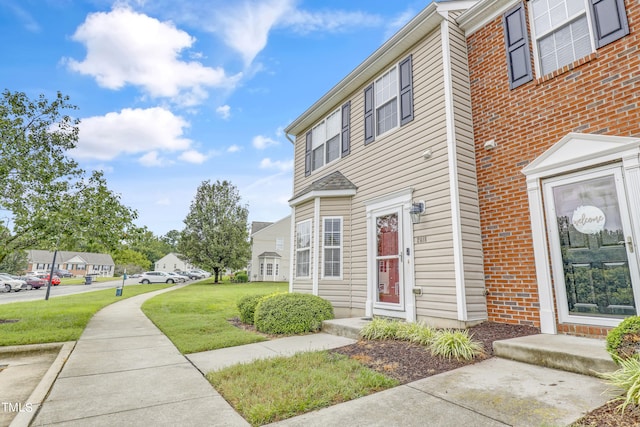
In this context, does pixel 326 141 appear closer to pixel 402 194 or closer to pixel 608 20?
pixel 402 194

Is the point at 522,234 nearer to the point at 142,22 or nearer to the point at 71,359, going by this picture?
the point at 71,359

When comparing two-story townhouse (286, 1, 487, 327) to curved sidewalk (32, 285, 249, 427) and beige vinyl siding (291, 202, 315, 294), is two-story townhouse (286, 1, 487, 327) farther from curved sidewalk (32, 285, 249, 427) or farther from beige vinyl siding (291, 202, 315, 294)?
curved sidewalk (32, 285, 249, 427)

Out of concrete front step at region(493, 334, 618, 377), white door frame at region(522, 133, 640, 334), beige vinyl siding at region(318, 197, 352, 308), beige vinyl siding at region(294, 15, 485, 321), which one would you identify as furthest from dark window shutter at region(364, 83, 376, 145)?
concrete front step at region(493, 334, 618, 377)

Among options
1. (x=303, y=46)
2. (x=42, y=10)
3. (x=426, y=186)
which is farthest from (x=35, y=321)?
(x=303, y=46)

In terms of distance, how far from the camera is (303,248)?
8.68 m

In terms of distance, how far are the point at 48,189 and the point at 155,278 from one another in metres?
30.6

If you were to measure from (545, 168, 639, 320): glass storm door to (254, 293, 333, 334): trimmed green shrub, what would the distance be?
13.4 ft

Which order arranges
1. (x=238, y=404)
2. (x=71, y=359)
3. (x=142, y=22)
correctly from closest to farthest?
1. (x=238, y=404)
2. (x=71, y=359)
3. (x=142, y=22)

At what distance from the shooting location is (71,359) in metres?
4.62

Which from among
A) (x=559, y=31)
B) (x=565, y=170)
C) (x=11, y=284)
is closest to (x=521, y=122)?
(x=565, y=170)

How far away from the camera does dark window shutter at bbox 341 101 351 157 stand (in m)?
8.68

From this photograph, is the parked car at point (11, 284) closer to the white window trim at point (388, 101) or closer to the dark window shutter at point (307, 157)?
the dark window shutter at point (307, 157)

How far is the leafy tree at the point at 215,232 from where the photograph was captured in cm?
2923

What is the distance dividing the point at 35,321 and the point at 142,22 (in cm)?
914
